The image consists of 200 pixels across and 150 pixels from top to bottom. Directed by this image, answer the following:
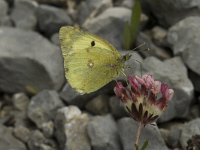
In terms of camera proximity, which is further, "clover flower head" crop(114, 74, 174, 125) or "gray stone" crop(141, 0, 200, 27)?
"gray stone" crop(141, 0, 200, 27)

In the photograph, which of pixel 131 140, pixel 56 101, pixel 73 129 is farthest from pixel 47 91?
pixel 131 140

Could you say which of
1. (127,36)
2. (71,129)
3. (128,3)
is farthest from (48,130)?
(128,3)

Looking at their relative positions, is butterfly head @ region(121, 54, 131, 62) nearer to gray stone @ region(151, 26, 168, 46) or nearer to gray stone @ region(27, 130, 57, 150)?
gray stone @ region(27, 130, 57, 150)

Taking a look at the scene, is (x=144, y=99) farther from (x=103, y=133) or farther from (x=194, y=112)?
(x=194, y=112)

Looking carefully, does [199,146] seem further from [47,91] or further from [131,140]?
[47,91]

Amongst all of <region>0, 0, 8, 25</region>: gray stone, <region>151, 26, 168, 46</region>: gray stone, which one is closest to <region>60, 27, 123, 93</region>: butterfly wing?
<region>151, 26, 168, 46</region>: gray stone

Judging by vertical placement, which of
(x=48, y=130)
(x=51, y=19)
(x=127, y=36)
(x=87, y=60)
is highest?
(x=87, y=60)
